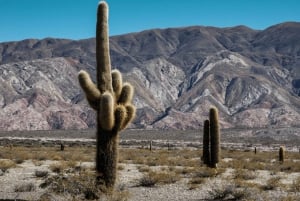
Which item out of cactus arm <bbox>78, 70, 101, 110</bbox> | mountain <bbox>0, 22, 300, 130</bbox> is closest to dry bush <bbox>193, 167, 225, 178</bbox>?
cactus arm <bbox>78, 70, 101, 110</bbox>

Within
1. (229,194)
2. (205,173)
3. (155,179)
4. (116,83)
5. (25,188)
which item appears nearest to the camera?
(229,194)

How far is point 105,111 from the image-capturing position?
42.6ft

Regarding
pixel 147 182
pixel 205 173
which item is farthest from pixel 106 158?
pixel 205 173

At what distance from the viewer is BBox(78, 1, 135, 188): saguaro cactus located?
1311 centimetres

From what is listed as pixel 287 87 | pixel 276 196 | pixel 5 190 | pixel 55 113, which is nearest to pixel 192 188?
pixel 276 196

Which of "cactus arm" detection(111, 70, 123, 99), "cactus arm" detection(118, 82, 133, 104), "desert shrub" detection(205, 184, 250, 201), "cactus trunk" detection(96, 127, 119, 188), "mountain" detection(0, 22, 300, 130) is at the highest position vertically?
"mountain" detection(0, 22, 300, 130)

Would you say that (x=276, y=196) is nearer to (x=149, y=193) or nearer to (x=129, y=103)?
(x=149, y=193)

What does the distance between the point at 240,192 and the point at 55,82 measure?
11180cm

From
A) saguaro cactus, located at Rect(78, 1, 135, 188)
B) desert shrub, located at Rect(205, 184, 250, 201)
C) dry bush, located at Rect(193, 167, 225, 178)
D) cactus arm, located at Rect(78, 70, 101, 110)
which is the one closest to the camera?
saguaro cactus, located at Rect(78, 1, 135, 188)

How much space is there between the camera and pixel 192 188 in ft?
53.0

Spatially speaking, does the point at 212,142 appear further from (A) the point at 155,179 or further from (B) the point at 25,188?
(B) the point at 25,188

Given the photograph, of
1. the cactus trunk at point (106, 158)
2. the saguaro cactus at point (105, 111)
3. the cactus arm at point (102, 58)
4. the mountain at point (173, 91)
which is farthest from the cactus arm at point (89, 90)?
the mountain at point (173, 91)

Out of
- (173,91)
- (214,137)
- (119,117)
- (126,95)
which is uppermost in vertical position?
(173,91)

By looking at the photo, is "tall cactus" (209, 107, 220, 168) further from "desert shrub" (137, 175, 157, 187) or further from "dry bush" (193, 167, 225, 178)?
"desert shrub" (137, 175, 157, 187)
